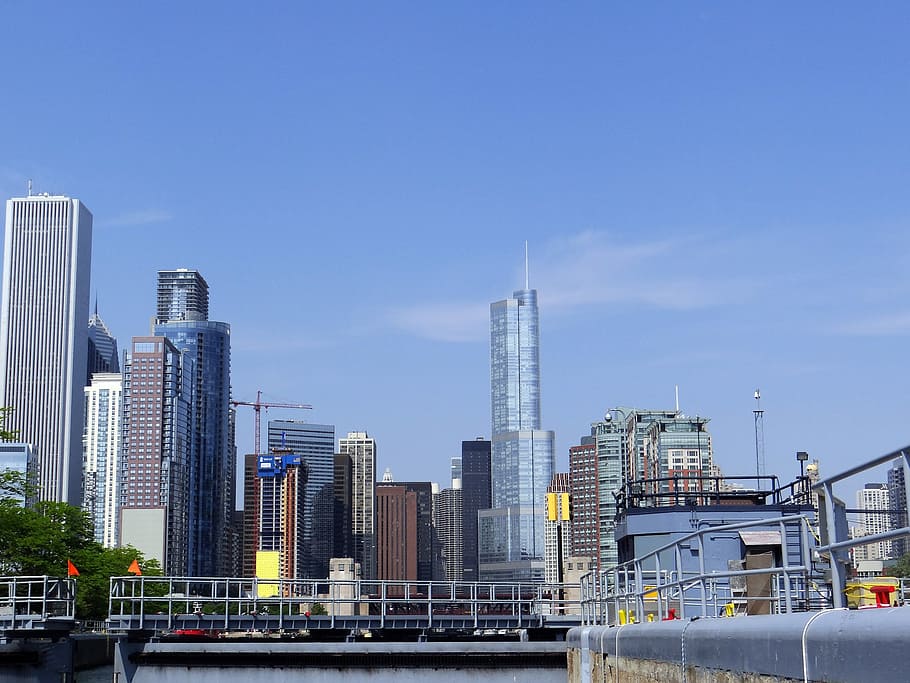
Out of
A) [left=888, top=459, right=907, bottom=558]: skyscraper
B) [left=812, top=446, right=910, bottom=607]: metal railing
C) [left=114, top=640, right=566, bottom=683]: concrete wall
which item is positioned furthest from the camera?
[left=114, top=640, right=566, bottom=683]: concrete wall

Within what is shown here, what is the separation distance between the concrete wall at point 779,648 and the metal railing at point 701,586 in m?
0.62

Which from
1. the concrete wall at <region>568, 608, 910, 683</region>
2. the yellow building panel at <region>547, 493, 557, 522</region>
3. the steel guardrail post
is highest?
the yellow building panel at <region>547, 493, 557, 522</region>

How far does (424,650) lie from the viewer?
31.7 meters

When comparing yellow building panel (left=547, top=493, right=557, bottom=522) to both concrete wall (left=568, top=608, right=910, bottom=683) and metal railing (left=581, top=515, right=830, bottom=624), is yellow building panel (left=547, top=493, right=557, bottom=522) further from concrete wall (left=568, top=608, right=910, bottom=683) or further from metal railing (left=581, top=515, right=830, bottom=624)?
concrete wall (left=568, top=608, right=910, bottom=683)

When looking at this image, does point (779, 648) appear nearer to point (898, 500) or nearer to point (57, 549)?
point (898, 500)

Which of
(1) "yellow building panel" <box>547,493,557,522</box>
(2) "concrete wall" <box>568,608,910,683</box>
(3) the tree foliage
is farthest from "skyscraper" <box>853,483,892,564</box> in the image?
(3) the tree foliage

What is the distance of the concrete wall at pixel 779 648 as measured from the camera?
8484 millimetres

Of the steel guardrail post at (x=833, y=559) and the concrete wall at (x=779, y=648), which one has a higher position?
the steel guardrail post at (x=833, y=559)

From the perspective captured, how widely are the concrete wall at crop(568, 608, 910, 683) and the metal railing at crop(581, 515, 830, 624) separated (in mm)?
622

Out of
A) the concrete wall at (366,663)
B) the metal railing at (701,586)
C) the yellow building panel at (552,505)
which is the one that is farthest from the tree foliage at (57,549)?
the metal railing at (701,586)

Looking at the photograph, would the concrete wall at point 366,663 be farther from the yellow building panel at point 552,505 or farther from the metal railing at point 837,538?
the metal railing at point 837,538

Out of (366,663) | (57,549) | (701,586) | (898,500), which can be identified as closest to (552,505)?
(366,663)

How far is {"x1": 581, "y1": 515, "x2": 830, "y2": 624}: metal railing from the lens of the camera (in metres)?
12.6

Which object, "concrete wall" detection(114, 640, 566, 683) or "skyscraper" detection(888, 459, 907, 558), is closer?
"skyscraper" detection(888, 459, 907, 558)
